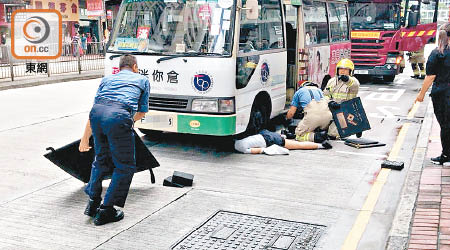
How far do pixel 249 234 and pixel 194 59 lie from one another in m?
3.39

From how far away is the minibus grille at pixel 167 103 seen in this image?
8.03 metres

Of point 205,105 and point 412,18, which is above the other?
point 412,18

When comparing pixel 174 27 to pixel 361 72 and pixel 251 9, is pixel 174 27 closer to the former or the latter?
pixel 251 9

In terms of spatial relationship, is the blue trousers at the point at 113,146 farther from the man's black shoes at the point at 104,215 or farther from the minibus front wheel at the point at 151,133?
the minibus front wheel at the point at 151,133

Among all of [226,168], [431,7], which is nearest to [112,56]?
[226,168]

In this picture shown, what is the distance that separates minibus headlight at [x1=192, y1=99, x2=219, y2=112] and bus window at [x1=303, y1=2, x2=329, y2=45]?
3533mm

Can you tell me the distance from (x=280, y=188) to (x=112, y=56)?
3.39 m

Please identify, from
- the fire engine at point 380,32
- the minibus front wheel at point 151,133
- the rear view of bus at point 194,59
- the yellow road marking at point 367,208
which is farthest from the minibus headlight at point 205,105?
the fire engine at point 380,32

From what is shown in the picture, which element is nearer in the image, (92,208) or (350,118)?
(92,208)

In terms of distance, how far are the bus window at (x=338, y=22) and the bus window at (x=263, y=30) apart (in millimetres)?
3433

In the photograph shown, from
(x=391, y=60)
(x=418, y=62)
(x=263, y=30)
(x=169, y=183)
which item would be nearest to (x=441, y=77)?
(x=263, y=30)

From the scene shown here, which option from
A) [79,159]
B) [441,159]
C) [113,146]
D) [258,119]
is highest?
[113,146]

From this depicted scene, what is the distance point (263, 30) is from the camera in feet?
29.0

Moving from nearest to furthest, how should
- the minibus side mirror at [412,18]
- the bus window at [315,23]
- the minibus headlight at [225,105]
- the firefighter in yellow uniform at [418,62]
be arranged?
the minibus headlight at [225,105] < the bus window at [315,23] < the minibus side mirror at [412,18] < the firefighter in yellow uniform at [418,62]
